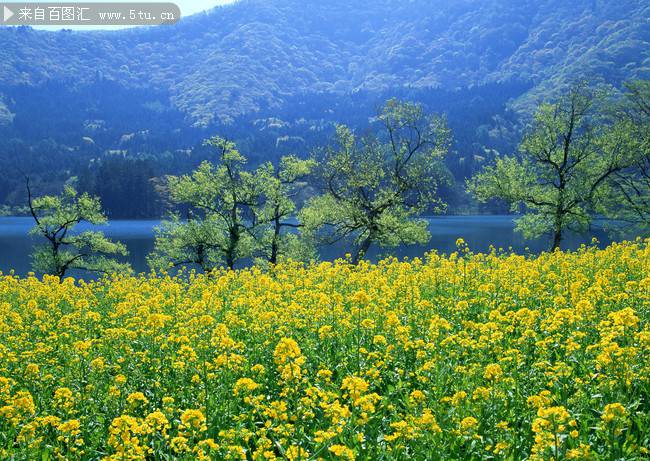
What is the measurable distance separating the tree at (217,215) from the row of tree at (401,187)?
8cm

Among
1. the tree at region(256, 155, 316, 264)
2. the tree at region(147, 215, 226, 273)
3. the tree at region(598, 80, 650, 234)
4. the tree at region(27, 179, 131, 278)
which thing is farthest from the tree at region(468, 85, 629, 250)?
the tree at region(27, 179, 131, 278)

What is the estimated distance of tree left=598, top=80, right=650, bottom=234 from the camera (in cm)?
3859

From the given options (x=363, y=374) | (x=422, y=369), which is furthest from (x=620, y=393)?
(x=363, y=374)

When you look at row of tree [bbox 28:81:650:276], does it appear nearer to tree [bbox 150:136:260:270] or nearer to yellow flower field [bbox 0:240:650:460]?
tree [bbox 150:136:260:270]

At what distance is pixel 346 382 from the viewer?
5.55 m

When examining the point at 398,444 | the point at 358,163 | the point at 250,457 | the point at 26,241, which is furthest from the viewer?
the point at 26,241

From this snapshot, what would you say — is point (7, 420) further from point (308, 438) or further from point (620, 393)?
point (620, 393)

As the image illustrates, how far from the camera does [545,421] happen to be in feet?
15.4

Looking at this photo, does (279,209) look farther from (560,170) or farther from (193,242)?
(560,170)

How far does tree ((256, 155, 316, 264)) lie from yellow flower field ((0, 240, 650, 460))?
98.4 feet

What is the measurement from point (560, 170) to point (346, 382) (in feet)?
118

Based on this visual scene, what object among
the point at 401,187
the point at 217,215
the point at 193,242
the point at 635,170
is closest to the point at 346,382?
the point at 401,187

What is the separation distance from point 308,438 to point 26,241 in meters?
107

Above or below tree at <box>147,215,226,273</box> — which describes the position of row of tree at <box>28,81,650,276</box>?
above
